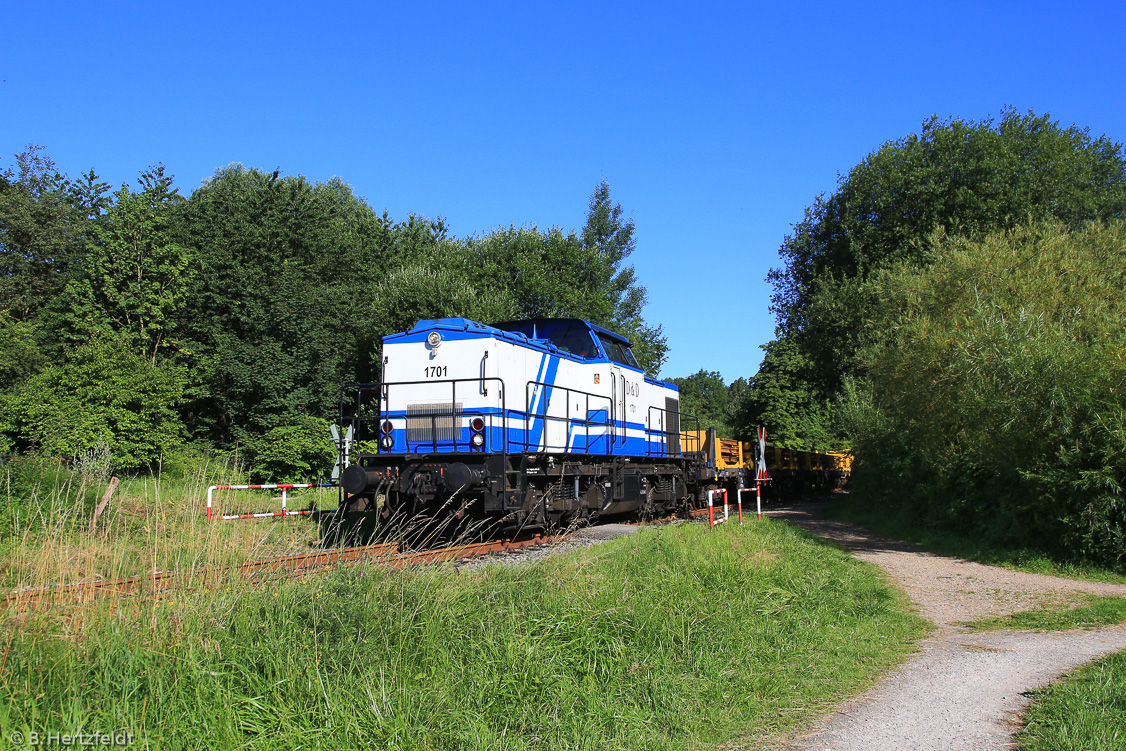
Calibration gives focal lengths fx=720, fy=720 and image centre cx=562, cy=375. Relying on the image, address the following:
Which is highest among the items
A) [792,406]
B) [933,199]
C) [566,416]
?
[933,199]

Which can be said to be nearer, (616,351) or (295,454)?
(616,351)

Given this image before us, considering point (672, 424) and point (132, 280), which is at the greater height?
point (132, 280)

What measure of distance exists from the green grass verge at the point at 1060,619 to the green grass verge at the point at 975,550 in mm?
2358

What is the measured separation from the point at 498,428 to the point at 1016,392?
8676 mm

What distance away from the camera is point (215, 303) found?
31.9 m

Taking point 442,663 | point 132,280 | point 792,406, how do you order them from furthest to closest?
point 792,406 → point 132,280 → point 442,663

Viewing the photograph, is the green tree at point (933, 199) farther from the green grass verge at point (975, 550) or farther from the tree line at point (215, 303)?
the green grass verge at point (975, 550)

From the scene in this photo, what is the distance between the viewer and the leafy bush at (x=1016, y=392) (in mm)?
11242

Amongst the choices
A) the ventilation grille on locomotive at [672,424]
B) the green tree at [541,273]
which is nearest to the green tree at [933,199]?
the green tree at [541,273]

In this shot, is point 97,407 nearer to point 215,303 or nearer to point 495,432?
point 215,303

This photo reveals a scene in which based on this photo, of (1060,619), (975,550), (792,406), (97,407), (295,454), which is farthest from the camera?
(792,406)

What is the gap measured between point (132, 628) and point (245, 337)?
30402mm

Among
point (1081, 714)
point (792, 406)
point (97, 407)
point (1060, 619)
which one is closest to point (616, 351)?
point (1060, 619)

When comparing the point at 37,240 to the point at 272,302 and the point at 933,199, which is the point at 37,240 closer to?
the point at 272,302
